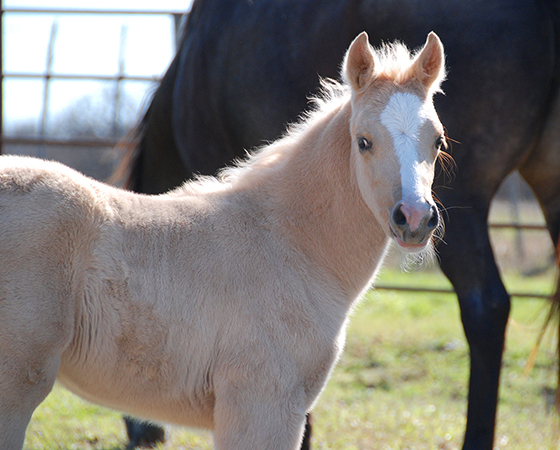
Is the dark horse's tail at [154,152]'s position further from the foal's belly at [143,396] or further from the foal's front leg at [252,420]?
the foal's front leg at [252,420]

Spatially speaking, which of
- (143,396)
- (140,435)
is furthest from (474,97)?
(140,435)

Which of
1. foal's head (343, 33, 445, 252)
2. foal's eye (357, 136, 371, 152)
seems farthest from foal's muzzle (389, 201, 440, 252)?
foal's eye (357, 136, 371, 152)

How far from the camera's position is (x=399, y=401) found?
4.38m

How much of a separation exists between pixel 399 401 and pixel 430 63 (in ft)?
9.49

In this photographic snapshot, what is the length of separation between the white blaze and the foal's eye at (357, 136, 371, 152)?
87 mm

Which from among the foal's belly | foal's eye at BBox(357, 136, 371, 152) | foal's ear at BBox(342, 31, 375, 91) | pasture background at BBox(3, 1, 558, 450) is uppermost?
foal's ear at BBox(342, 31, 375, 91)

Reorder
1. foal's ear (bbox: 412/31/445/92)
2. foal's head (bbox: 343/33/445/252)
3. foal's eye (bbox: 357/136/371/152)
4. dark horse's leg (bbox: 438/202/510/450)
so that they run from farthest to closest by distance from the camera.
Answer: dark horse's leg (bbox: 438/202/510/450), foal's ear (bbox: 412/31/445/92), foal's eye (bbox: 357/136/371/152), foal's head (bbox: 343/33/445/252)

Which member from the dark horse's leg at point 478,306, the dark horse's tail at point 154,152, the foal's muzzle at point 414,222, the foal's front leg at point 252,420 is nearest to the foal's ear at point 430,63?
the foal's muzzle at point 414,222

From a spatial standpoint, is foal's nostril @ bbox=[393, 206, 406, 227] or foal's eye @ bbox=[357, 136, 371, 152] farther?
foal's eye @ bbox=[357, 136, 371, 152]

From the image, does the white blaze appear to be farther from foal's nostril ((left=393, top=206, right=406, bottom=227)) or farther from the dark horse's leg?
the dark horse's leg

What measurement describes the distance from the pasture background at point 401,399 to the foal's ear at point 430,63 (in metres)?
1.52

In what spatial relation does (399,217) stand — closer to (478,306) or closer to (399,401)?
(478,306)

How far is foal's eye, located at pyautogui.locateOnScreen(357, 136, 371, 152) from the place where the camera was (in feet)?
6.70

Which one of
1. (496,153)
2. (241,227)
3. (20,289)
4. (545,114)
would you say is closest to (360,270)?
(241,227)
